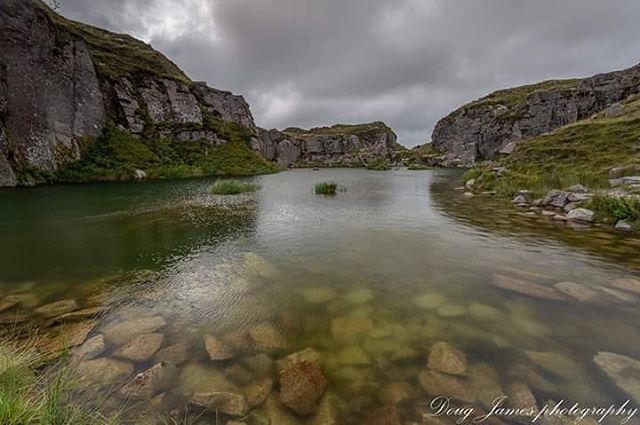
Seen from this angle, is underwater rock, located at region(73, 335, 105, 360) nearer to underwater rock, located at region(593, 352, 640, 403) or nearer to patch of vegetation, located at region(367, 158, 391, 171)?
underwater rock, located at region(593, 352, 640, 403)

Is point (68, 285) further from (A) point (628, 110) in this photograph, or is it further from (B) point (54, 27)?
(B) point (54, 27)

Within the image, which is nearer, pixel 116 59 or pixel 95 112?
pixel 95 112

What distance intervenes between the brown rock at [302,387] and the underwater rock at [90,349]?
328 centimetres

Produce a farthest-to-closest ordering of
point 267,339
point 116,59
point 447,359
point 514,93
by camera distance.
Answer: point 514,93
point 116,59
point 267,339
point 447,359

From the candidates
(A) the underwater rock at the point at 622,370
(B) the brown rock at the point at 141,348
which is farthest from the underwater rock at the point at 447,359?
(B) the brown rock at the point at 141,348

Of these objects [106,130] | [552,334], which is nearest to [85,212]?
[552,334]

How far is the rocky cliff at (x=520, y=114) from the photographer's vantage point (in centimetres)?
5334

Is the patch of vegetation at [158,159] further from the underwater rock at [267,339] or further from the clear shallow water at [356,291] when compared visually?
the underwater rock at [267,339]

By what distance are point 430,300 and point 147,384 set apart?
584 centimetres

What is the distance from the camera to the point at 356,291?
7375 millimetres

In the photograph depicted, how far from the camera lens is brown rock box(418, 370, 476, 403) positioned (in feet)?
12.9

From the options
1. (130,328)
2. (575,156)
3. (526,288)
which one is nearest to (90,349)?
(130,328)

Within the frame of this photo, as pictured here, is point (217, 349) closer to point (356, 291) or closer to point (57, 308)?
point (356, 291)

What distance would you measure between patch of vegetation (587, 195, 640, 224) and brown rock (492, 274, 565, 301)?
29.3ft
